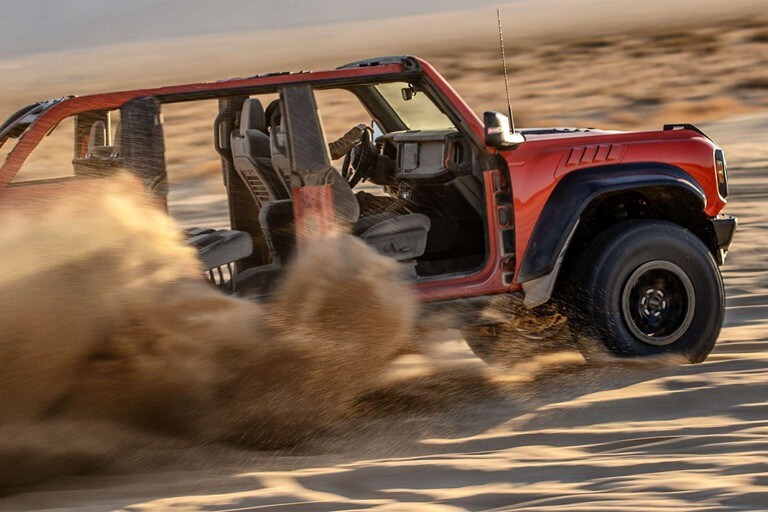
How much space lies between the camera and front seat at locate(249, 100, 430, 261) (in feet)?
Result: 17.6

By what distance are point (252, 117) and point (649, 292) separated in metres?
2.18

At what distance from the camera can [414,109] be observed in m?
6.52

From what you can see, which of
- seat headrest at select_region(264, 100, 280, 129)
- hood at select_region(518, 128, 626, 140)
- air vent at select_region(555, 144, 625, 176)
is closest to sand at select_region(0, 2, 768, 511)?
air vent at select_region(555, 144, 625, 176)

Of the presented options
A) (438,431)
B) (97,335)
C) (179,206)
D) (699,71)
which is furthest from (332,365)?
(699,71)

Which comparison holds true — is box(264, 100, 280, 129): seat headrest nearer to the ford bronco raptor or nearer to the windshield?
the ford bronco raptor

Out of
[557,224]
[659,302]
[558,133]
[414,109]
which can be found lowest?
[659,302]

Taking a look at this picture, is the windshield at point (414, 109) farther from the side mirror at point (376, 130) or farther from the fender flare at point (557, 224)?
the fender flare at point (557, 224)

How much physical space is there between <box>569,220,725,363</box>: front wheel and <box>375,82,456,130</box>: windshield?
3.60 ft

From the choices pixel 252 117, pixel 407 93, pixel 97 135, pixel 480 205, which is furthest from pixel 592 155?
pixel 97 135

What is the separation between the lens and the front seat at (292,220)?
537cm

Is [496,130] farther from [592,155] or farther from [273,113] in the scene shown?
[273,113]

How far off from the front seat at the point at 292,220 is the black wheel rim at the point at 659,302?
1.18m

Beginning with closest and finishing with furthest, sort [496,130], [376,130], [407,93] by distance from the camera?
[496,130] < [407,93] < [376,130]

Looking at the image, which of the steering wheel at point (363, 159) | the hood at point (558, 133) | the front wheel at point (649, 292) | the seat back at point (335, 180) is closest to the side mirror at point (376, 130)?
the steering wheel at point (363, 159)
